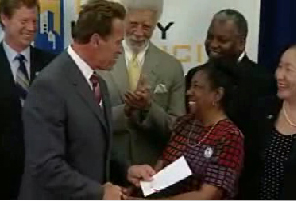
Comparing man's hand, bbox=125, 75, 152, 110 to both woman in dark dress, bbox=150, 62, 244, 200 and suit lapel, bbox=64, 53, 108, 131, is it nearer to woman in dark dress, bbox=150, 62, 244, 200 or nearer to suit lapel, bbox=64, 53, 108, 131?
woman in dark dress, bbox=150, 62, 244, 200

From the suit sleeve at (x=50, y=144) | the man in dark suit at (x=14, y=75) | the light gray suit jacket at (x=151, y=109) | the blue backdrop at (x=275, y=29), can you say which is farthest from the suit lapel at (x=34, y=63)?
the blue backdrop at (x=275, y=29)

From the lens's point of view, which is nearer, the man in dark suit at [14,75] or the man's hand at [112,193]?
the man's hand at [112,193]

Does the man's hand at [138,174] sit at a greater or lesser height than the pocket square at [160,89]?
lesser

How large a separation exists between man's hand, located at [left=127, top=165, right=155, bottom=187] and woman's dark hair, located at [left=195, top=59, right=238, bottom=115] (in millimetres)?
430

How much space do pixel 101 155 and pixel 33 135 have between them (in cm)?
26

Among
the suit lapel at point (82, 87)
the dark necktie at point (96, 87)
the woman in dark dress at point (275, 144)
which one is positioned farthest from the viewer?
the woman in dark dress at point (275, 144)

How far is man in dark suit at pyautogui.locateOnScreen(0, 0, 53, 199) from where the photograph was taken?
295 centimetres

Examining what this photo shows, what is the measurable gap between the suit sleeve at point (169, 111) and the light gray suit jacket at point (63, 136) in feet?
1.96

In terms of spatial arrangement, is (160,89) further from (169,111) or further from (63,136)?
(63,136)

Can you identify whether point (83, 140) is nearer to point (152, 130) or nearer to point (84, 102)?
point (84, 102)

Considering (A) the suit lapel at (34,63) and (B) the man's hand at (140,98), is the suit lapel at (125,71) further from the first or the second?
(A) the suit lapel at (34,63)

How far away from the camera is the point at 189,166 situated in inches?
108

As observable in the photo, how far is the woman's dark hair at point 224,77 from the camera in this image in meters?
2.87

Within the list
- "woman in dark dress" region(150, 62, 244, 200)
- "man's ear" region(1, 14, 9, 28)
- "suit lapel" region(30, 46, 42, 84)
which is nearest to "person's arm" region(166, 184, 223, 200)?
"woman in dark dress" region(150, 62, 244, 200)
